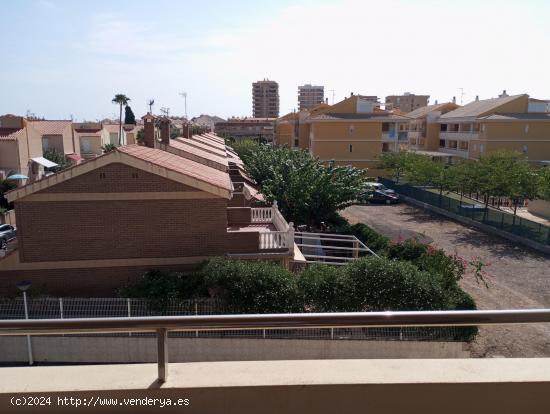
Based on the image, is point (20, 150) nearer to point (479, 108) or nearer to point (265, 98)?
point (479, 108)

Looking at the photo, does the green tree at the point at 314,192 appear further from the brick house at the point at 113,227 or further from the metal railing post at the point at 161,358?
the metal railing post at the point at 161,358

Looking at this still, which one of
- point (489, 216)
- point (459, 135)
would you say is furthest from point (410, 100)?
point (489, 216)

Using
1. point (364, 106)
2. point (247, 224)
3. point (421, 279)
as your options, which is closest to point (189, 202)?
point (247, 224)

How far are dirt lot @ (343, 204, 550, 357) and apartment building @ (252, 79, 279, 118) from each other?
135m

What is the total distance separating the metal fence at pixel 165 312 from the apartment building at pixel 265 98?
504ft

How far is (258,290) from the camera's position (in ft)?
37.6

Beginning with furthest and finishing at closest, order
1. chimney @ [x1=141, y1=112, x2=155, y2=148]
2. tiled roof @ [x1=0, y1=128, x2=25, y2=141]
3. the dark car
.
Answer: tiled roof @ [x1=0, y1=128, x2=25, y2=141] < the dark car < chimney @ [x1=141, y1=112, x2=155, y2=148]

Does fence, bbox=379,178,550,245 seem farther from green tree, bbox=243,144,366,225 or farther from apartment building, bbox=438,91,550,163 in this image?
apartment building, bbox=438,91,550,163

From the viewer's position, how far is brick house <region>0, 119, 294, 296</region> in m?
12.9

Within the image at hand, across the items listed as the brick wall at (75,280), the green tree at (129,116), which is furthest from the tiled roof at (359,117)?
the green tree at (129,116)

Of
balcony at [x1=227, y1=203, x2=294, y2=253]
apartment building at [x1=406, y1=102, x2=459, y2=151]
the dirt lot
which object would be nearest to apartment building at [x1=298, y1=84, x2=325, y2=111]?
apartment building at [x1=406, y1=102, x2=459, y2=151]

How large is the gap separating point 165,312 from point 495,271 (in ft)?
45.4

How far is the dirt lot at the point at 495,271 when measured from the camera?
35.1 ft

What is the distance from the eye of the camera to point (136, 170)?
1302 centimetres
